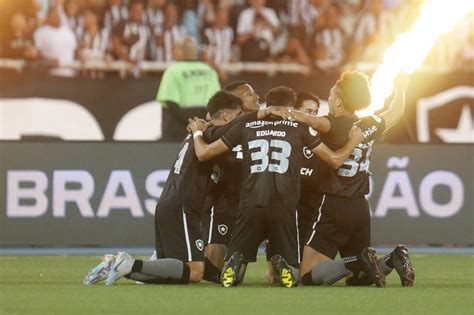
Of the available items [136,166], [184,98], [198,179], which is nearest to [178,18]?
[184,98]

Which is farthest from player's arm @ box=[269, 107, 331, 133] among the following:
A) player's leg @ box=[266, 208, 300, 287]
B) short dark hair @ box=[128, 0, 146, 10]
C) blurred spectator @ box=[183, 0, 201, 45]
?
blurred spectator @ box=[183, 0, 201, 45]

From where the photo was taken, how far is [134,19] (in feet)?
70.2

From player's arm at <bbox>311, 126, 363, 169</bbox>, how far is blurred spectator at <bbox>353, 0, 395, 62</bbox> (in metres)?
9.98

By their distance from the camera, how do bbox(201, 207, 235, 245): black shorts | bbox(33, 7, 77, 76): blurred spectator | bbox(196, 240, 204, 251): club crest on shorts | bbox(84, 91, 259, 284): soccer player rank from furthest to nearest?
bbox(33, 7, 77, 76): blurred spectator → bbox(201, 207, 235, 245): black shorts → bbox(196, 240, 204, 251): club crest on shorts → bbox(84, 91, 259, 284): soccer player

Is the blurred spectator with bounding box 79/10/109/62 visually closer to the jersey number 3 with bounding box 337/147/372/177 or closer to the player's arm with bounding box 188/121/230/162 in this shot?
the player's arm with bounding box 188/121/230/162

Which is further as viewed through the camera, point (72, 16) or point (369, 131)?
point (72, 16)

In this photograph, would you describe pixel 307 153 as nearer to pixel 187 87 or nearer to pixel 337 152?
pixel 337 152

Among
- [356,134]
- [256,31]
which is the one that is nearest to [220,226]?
[356,134]

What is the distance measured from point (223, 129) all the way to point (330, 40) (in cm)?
1046

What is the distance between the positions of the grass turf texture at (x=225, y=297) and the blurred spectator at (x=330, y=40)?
355 inches

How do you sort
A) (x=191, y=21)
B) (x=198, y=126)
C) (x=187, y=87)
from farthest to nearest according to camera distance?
(x=191, y=21) → (x=187, y=87) → (x=198, y=126)

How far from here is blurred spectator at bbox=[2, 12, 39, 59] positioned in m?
20.8

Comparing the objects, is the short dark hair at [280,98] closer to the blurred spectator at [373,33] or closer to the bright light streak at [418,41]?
the bright light streak at [418,41]

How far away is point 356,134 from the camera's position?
39.6ft
